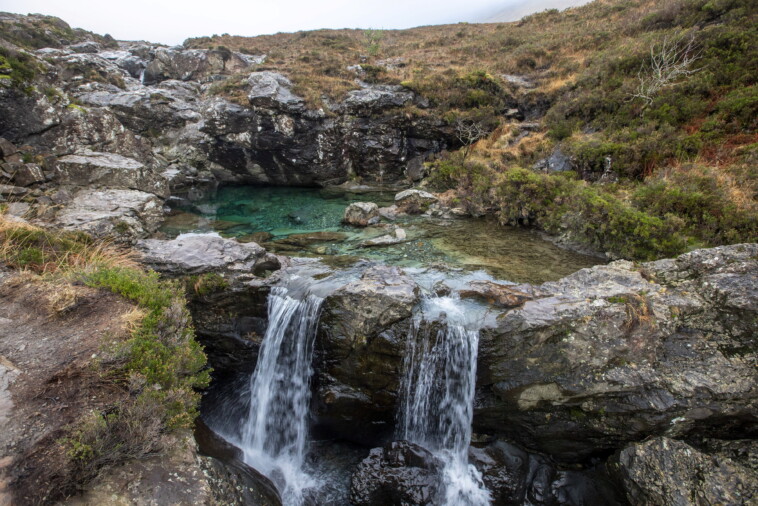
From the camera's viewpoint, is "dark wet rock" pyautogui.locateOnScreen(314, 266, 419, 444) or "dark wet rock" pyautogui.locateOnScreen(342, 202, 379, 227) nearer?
"dark wet rock" pyautogui.locateOnScreen(314, 266, 419, 444)

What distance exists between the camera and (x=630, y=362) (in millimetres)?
5840

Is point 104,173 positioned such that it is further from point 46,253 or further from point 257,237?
point 46,253

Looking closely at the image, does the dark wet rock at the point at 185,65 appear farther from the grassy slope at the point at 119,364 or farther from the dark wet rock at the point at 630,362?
the dark wet rock at the point at 630,362

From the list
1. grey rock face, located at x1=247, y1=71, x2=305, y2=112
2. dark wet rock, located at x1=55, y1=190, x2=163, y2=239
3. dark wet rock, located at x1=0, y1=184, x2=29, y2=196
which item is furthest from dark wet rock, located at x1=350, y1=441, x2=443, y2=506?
grey rock face, located at x1=247, y1=71, x2=305, y2=112

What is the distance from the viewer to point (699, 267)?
6.52m

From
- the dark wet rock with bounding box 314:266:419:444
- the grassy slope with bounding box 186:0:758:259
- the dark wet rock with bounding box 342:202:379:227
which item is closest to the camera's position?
the dark wet rock with bounding box 314:266:419:444

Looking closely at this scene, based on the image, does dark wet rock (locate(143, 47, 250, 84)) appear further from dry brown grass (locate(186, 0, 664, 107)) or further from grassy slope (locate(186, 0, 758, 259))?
grassy slope (locate(186, 0, 758, 259))

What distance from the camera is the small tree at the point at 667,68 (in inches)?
576

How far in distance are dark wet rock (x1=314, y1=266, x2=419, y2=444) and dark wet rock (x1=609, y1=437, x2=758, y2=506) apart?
4.18m

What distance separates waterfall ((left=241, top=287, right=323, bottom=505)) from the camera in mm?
7301

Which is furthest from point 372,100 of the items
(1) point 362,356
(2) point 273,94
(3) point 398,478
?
(3) point 398,478

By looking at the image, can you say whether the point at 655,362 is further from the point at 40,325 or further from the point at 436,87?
the point at 436,87

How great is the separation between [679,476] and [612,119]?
16454 mm

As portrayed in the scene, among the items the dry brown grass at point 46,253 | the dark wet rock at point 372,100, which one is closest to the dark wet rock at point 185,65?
the dark wet rock at point 372,100
